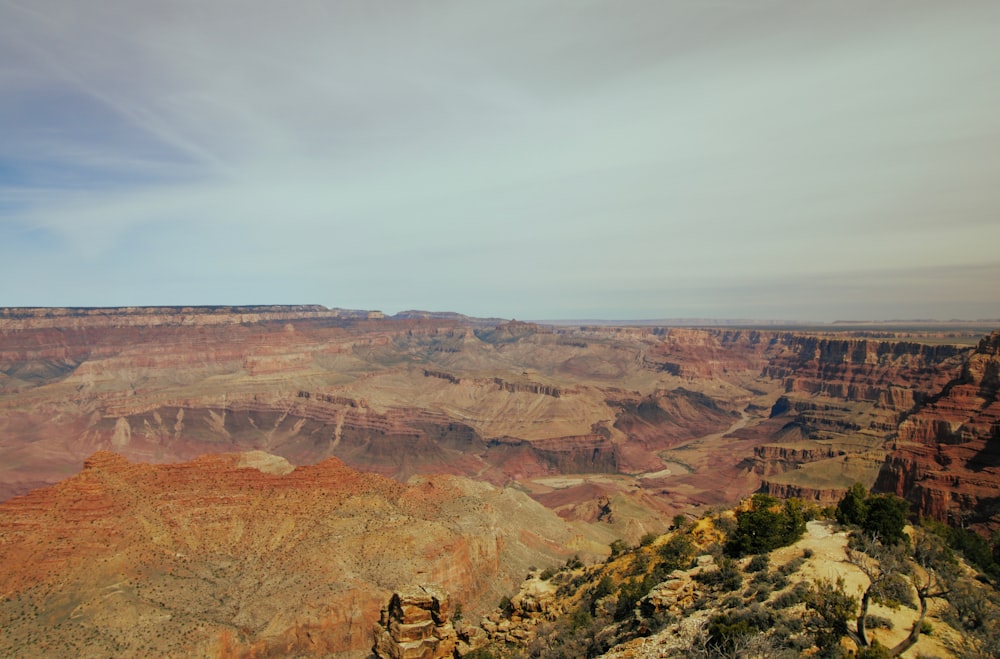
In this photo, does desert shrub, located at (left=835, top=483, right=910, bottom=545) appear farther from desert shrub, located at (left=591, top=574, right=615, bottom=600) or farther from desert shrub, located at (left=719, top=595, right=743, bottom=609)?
desert shrub, located at (left=591, top=574, right=615, bottom=600)

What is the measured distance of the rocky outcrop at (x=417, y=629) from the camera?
31.9 m

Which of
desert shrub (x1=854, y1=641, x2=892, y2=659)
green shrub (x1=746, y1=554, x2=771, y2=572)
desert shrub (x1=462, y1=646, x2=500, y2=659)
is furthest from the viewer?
desert shrub (x1=462, y1=646, x2=500, y2=659)

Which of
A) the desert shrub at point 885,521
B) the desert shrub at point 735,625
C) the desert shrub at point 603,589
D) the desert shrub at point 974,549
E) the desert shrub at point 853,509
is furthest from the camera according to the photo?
the desert shrub at point 603,589

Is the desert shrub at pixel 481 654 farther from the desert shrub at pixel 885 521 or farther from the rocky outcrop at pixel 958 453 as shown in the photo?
the rocky outcrop at pixel 958 453

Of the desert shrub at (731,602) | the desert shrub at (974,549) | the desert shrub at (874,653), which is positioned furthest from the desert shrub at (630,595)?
the desert shrub at (974,549)

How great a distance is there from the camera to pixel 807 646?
1873cm

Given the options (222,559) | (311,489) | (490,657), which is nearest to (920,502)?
(490,657)

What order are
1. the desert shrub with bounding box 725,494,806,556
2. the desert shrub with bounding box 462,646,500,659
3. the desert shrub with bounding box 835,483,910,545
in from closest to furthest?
the desert shrub with bounding box 725,494,806,556
the desert shrub with bounding box 835,483,910,545
the desert shrub with bounding box 462,646,500,659

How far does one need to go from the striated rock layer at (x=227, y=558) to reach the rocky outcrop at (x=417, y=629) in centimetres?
840

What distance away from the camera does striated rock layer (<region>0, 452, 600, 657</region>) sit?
155 ft

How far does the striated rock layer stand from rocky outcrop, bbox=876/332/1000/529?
5173 centimetres

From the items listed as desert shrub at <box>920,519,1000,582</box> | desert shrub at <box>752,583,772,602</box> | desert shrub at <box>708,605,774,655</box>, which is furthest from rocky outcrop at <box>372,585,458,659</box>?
desert shrub at <box>920,519,1000,582</box>

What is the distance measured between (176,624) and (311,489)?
2150 centimetres

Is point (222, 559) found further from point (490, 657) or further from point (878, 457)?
point (878, 457)
